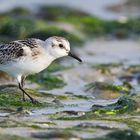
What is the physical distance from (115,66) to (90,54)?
6.92 ft

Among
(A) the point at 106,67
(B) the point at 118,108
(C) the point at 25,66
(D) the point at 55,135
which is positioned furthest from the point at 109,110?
(A) the point at 106,67

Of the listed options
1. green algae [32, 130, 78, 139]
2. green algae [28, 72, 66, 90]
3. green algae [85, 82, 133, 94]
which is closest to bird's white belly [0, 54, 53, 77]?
green algae [85, 82, 133, 94]

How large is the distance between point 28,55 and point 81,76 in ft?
10.9

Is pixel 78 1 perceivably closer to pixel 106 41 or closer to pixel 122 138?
pixel 106 41

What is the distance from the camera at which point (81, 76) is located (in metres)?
13.2

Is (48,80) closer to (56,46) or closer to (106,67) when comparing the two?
(106,67)

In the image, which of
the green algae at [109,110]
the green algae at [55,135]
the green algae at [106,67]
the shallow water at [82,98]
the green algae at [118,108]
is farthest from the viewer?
the green algae at [106,67]

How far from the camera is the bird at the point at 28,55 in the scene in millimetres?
10062

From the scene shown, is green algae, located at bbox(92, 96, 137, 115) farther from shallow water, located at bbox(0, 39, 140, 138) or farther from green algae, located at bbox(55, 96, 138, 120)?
shallow water, located at bbox(0, 39, 140, 138)

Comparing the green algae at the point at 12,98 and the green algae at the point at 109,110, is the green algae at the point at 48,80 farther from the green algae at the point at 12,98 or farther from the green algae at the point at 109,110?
the green algae at the point at 109,110

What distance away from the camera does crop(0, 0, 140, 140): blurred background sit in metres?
8.20

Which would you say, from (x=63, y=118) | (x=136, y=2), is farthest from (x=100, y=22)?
(x=63, y=118)

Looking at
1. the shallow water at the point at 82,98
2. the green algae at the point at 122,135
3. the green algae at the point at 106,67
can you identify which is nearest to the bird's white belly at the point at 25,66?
the shallow water at the point at 82,98

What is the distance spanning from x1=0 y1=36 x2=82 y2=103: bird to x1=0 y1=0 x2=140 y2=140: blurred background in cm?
44
